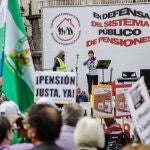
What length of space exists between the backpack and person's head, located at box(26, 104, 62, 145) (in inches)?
165

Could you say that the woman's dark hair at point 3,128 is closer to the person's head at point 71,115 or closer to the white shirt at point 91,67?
the person's head at point 71,115

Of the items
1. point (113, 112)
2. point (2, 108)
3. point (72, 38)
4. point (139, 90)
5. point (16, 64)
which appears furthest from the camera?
point (72, 38)

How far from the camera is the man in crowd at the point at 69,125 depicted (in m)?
6.41

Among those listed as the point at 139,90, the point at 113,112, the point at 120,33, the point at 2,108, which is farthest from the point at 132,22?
the point at 139,90

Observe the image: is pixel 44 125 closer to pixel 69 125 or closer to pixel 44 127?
pixel 44 127

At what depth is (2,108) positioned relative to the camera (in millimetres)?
7555

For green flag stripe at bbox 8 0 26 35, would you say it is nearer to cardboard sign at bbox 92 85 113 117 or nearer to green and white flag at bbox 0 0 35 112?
green and white flag at bbox 0 0 35 112

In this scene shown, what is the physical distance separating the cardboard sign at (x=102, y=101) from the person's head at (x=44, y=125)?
635 centimetres

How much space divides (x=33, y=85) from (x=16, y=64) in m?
0.44

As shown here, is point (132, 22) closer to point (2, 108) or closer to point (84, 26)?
point (84, 26)

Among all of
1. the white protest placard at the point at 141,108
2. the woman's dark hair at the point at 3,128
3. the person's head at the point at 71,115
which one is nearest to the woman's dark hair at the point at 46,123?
the woman's dark hair at the point at 3,128

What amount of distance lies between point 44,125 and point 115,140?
4.46 metres

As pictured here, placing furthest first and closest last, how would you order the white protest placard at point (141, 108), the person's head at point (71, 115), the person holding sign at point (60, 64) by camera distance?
the person holding sign at point (60, 64) → the person's head at point (71, 115) → the white protest placard at point (141, 108)

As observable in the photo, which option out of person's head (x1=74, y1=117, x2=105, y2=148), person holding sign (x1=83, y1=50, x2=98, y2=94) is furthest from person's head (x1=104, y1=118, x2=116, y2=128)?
person holding sign (x1=83, y1=50, x2=98, y2=94)
